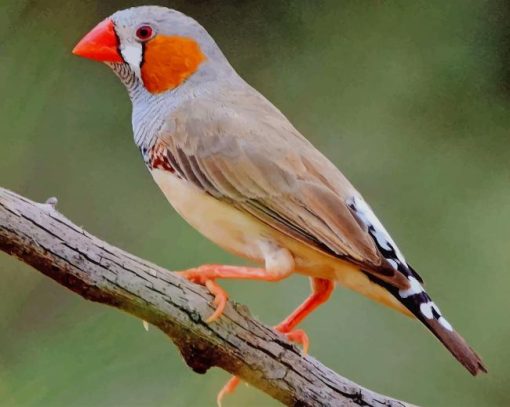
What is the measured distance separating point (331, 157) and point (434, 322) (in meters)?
0.49

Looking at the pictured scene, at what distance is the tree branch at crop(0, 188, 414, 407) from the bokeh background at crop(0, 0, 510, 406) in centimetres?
28

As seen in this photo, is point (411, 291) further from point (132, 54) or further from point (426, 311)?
point (132, 54)

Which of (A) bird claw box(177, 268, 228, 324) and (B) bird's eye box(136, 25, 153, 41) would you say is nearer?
(A) bird claw box(177, 268, 228, 324)

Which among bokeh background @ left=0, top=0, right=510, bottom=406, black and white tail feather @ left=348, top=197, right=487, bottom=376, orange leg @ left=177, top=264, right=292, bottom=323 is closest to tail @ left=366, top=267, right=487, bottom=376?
black and white tail feather @ left=348, top=197, right=487, bottom=376

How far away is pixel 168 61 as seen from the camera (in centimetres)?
119

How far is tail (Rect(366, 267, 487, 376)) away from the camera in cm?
105

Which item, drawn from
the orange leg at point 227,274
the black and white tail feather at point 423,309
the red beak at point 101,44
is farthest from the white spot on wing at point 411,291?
the red beak at point 101,44

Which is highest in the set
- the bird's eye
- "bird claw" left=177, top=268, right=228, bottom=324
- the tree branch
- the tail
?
the bird's eye

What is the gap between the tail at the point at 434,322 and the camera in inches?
41.3

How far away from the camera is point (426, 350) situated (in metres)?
1.49

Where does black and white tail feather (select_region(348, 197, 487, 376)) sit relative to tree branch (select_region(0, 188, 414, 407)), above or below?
above

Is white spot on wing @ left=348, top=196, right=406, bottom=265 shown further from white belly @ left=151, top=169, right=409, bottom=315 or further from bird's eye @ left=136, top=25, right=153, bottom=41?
bird's eye @ left=136, top=25, right=153, bottom=41

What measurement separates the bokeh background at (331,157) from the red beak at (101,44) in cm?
29

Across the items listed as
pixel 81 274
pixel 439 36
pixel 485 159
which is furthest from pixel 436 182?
pixel 81 274
